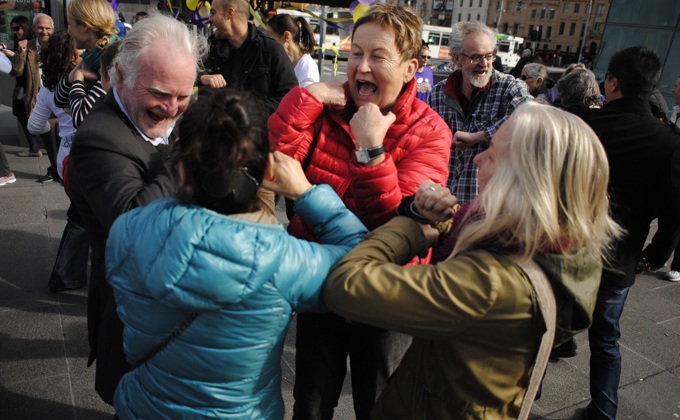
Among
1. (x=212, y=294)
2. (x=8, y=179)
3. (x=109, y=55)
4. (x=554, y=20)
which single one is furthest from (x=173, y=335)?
(x=554, y=20)

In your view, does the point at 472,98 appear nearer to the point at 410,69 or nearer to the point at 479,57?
the point at 479,57

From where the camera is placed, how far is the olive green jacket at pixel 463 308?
1201mm

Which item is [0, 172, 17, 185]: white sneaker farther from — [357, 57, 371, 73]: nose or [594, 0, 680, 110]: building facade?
[594, 0, 680, 110]: building facade

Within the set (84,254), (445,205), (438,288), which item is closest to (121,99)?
(445,205)

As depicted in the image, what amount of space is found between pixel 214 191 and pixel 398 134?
0.87m

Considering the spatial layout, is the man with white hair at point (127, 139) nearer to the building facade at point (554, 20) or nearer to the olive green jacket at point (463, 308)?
the olive green jacket at point (463, 308)

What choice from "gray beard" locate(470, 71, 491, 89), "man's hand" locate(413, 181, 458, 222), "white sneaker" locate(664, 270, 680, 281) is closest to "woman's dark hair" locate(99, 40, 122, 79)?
"man's hand" locate(413, 181, 458, 222)

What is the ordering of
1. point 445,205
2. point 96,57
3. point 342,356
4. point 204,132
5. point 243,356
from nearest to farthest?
point 204,132 < point 243,356 < point 445,205 < point 342,356 < point 96,57

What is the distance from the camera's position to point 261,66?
400cm

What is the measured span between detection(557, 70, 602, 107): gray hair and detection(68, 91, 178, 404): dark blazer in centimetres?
303

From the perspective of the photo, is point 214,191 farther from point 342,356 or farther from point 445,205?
point 342,356

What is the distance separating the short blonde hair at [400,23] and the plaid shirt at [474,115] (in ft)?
5.47

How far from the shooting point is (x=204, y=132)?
3.77 ft

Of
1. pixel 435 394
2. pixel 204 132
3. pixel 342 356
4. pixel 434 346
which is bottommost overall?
pixel 342 356
